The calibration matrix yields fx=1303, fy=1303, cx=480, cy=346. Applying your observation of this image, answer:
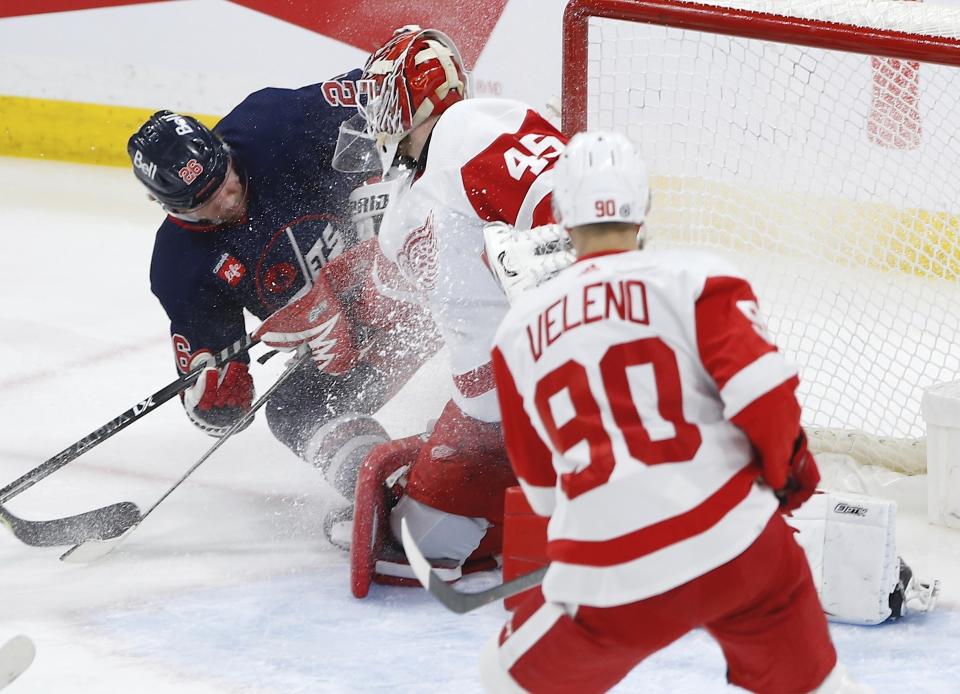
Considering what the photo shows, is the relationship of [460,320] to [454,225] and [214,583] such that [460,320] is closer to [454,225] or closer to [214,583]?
[454,225]

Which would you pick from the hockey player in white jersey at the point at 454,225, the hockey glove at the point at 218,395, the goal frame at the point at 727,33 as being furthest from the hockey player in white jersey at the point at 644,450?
the hockey glove at the point at 218,395

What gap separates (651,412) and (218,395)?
1.63 m

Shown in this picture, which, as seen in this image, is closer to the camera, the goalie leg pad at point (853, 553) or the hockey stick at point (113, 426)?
the goalie leg pad at point (853, 553)

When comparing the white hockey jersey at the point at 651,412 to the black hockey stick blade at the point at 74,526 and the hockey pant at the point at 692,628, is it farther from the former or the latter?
the black hockey stick blade at the point at 74,526

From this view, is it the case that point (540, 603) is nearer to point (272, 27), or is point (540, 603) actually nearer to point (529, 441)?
point (529, 441)

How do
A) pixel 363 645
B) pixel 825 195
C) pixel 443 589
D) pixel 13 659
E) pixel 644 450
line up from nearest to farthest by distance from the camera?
pixel 644 450 < pixel 443 589 < pixel 13 659 < pixel 363 645 < pixel 825 195

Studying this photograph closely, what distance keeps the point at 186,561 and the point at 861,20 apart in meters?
1.81

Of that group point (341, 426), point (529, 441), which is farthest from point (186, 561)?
point (529, 441)

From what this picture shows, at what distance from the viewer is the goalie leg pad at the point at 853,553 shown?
90.0 inches

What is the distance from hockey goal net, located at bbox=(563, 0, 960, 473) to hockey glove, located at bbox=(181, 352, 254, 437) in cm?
108

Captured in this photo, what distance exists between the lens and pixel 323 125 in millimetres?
3002

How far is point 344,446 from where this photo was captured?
111 inches

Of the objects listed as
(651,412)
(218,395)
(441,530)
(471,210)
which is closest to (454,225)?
(471,210)

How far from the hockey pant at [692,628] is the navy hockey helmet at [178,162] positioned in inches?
55.4
